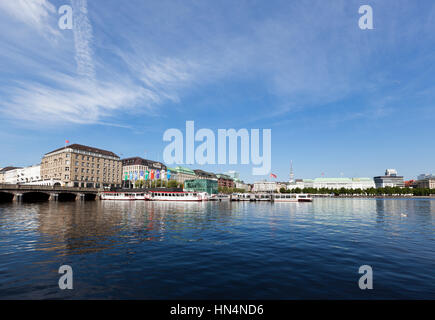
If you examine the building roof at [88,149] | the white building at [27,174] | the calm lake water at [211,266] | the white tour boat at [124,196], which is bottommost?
the white tour boat at [124,196]

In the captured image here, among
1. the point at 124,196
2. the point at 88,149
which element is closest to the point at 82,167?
the point at 88,149

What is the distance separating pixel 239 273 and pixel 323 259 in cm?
719

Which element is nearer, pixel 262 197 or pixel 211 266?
pixel 211 266

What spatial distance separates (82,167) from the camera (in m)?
132

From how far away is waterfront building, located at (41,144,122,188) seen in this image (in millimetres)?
125406

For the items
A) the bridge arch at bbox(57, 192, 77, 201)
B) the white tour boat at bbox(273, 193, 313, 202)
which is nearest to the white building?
the bridge arch at bbox(57, 192, 77, 201)

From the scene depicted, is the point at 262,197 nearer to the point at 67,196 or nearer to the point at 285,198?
the point at 285,198

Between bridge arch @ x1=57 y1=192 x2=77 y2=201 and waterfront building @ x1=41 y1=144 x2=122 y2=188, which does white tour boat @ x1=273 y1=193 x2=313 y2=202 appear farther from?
waterfront building @ x1=41 y1=144 x2=122 y2=188

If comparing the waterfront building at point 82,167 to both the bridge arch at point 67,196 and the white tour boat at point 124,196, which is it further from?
the white tour boat at point 124,196

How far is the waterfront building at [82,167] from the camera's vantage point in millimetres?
125406

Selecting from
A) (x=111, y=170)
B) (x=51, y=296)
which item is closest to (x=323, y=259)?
(x=51, y=296)

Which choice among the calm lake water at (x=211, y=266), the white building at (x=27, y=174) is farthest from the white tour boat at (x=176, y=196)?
the white building at (x=27, y=174)

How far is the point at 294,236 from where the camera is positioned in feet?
85.6
